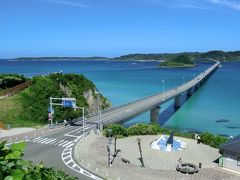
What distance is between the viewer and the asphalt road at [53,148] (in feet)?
131

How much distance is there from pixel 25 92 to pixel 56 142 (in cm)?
2781

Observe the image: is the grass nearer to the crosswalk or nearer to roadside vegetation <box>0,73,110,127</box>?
roadside vegetation <box>0,73,110,127</box>

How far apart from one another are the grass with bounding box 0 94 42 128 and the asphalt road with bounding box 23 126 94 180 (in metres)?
9.27

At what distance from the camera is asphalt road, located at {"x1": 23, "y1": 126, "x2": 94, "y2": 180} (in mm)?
39906

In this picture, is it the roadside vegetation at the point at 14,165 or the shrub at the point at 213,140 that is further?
the shrub at the point at 213,140

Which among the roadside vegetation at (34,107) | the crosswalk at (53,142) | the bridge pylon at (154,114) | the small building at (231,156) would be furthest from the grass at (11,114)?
the small building at (231,156)

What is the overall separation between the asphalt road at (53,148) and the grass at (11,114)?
927 cm

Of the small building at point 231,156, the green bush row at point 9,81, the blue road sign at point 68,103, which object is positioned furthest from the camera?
the green bush row at point 9,81

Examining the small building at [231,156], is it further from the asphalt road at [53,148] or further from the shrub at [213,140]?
the asphalt road at [53,148]

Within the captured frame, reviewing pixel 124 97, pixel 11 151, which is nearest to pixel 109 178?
pixel 11 151

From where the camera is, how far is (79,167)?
3912 centimetres

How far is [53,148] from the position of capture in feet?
154

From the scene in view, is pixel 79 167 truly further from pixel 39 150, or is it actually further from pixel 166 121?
pixel 166 121

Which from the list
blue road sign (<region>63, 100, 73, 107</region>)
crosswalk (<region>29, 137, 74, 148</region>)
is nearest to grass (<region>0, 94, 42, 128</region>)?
blue road sign (<region>63, 100, 73, 107</region>)
